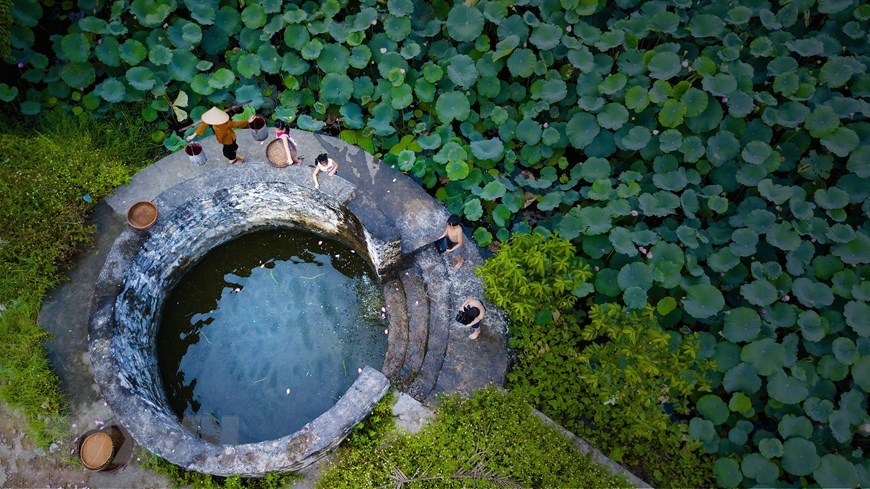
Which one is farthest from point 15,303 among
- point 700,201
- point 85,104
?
point 700,201

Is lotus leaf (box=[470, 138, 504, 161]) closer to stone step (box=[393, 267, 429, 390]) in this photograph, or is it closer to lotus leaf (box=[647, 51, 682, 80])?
stone step (box=[393, 267, 429, 390])

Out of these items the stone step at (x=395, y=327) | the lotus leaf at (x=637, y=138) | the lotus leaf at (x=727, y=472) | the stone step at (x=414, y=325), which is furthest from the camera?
the lotus leaf at (x=637, y=138)

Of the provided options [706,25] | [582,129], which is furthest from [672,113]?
[706,25]

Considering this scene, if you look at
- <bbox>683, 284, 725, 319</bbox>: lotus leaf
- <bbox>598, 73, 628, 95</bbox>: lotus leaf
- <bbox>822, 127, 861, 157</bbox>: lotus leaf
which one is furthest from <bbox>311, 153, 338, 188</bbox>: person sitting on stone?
<bbox>822, 127, 861, 157</bbox>: lotus leaf

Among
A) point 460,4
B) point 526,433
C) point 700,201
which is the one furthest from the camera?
point 460,4

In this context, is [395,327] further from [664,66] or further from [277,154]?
[664,66]

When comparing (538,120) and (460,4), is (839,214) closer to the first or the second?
(538,120)

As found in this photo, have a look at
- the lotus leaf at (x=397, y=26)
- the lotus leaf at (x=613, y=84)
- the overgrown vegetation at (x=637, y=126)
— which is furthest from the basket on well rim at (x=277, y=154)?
the lotus leaf at (x=613, y=84)

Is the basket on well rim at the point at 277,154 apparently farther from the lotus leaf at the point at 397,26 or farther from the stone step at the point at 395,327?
the lotus leaf at the point at 397,26
